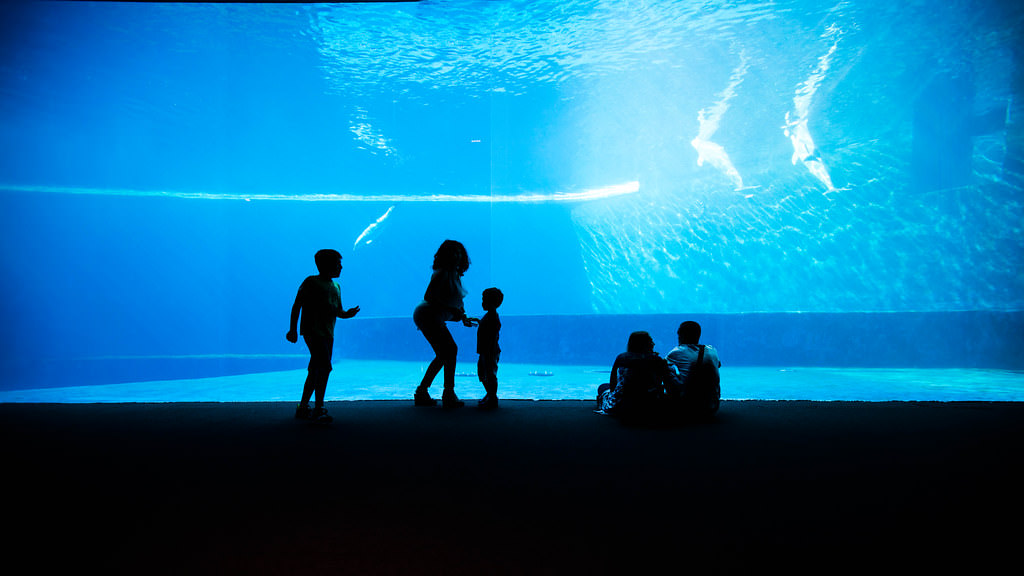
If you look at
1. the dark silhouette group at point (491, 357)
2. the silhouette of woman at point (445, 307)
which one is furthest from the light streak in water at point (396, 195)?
the dark silhouette group at point (491, 357)

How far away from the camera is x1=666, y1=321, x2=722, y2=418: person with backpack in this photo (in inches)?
158

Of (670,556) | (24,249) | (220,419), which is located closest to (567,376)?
(220,419)

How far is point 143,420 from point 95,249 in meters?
43.4

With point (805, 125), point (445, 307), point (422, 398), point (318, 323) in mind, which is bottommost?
point (422, 398)

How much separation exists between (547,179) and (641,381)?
20.5 metres

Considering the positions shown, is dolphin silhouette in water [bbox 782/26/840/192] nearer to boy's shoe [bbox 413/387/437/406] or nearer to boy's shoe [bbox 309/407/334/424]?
Result: boy's shoe [bbox 413/387/437/406]

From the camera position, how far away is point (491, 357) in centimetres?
471

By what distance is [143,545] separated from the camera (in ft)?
5.46

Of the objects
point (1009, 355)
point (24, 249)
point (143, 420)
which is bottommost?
point (143, 420)

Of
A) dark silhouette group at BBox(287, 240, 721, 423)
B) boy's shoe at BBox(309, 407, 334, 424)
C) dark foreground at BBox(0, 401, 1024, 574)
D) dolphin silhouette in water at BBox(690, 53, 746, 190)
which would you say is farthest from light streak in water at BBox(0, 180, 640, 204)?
dark foreground at BBox(0, 401, 1024, 574)

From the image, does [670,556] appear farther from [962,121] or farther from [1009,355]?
[962,121]

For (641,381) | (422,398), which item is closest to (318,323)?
(422,398)

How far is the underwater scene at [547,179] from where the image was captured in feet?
36.1

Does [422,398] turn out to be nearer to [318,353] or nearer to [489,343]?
[489,343]
